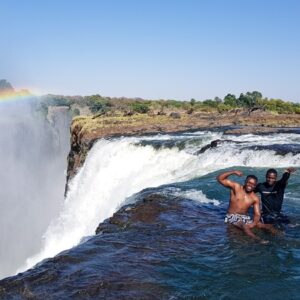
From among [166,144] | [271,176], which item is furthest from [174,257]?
[166,144]

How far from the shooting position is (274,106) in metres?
50.4

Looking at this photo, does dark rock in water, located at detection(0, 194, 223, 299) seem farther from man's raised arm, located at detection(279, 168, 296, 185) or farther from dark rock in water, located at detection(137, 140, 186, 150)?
dark rock in water, located at detection(137, 140, 186, 150)

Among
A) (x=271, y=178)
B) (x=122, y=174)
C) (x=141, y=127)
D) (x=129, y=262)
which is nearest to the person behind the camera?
(x=129, y=262)

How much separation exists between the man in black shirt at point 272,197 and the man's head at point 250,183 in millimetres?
365

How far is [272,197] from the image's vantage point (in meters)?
8.07

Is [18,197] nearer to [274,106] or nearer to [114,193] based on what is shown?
[274,106]

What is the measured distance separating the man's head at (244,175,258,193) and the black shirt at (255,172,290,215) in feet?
1.40

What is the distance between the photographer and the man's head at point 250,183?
7.61 meters

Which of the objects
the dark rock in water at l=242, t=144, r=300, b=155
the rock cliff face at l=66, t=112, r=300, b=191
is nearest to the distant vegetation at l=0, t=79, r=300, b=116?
the rock cliff face at l=66, t=112, r=300, b=191

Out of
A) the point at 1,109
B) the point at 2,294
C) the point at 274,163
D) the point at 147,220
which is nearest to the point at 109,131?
the point at 274,163

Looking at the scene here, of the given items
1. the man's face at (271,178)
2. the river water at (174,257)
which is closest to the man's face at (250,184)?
the man's face at (271,178)

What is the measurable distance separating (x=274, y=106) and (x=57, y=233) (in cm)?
3896

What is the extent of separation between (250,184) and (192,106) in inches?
2087

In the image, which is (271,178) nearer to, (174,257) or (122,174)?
(174,257)
